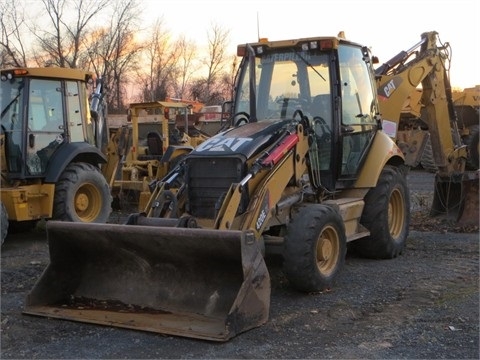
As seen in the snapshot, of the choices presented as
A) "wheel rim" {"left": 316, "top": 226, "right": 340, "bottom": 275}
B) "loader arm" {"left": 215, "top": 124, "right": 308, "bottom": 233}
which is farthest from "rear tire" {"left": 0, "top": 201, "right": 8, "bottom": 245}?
"wheel rim" {"left": 316, "top": 226, "right": 340, "bottom": 275}

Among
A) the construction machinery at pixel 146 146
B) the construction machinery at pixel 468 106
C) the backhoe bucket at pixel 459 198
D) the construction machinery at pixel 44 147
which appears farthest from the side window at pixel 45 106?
the construction machinery at pixel 468 106

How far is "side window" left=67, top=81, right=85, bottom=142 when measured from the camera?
9.16m

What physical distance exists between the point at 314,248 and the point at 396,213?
8.92 ft

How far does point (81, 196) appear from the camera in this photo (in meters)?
9.30

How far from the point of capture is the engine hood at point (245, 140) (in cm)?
580

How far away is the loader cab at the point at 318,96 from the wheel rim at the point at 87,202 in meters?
3.27

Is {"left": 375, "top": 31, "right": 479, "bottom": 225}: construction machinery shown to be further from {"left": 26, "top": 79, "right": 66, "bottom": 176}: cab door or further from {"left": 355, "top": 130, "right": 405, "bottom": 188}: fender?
{"left": 26, "top": 79, "right": 66, "bottom": 176}: cab door

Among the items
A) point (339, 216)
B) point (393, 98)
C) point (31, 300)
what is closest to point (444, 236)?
point (393, 98)

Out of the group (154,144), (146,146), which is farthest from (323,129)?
(146,146)

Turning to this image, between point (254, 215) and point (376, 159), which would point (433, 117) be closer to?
point (376, 159)

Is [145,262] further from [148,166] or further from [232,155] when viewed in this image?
[148,166]

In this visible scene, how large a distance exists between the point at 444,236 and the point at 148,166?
243 inches

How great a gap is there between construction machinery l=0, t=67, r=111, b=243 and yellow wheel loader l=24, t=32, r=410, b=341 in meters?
3.06

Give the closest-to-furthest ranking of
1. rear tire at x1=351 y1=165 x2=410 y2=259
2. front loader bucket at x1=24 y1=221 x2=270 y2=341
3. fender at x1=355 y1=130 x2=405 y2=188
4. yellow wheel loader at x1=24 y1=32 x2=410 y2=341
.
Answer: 1. front loader bucket at x1=24 y1=221 x2=270 y2=341
2. yellow wheel loader at x1=24 y1=32 x2=410 y2=341
3. fender at x1=355 y1=130 x2=405 y2=188
4. rear tire at x1=351 y1=165 x2=410 y2=259
